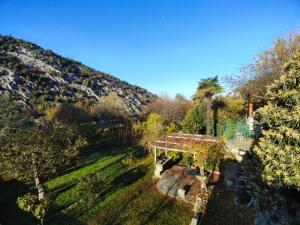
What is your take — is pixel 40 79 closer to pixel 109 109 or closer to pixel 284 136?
pixel 109 109

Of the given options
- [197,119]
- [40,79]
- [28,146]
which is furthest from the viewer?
[40,79]

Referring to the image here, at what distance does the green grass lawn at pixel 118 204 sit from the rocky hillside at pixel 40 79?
26.8m

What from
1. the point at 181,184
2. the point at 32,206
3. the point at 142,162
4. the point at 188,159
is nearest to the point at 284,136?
the point at 181,184

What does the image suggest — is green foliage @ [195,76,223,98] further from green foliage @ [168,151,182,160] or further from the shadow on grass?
the shadow on grass

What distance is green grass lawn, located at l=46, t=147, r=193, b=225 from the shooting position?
10.6m

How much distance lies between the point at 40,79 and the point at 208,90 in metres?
41.0

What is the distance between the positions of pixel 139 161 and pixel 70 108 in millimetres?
16421

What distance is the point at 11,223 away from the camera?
422 inches

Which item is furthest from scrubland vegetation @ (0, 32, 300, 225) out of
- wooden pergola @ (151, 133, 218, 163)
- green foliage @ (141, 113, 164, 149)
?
wooden pergola @ (151, 133, 218, 163)

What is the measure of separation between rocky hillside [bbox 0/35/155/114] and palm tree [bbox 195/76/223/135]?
28.9 metres

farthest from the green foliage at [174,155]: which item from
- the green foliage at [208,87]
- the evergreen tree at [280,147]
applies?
the evergreen tree at [280,147]

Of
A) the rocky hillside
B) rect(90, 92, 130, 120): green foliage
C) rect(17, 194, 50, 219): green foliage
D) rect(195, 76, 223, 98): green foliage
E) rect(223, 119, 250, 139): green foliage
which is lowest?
rect(17, 194, 50, 219): green foliage

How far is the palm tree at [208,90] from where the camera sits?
21.0 metres

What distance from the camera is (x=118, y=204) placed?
1209 centimetres
